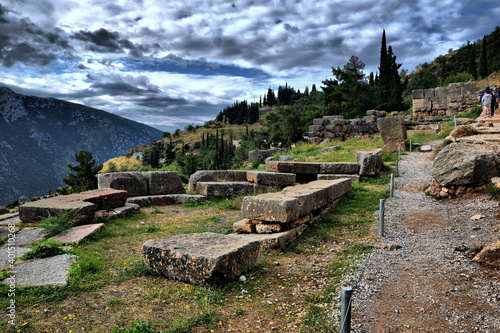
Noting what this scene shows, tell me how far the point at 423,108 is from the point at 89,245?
85.6 feet

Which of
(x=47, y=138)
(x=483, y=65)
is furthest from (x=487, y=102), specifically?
(x=47, y=138)

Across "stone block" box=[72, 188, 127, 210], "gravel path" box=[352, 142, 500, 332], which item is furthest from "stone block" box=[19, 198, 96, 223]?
"gravel path" box=[352, 142, 500, 332]

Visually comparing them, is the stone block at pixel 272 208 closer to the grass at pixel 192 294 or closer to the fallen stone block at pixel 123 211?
the grass at pixel 192 294

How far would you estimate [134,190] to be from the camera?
10219 mm

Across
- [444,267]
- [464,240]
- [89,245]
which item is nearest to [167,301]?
[89,245]

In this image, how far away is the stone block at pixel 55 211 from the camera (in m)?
6.98

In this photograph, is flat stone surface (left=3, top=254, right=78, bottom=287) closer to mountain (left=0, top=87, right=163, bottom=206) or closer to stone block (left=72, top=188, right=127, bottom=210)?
stone block (left=72, top=188, right=127, bottom=210)

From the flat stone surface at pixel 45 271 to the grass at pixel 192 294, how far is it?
0.48 feet

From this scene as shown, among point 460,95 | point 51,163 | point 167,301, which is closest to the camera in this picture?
point 167,301

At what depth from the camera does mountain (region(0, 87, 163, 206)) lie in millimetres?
52250

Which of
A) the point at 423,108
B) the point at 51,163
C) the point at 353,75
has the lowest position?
the point at 51,163

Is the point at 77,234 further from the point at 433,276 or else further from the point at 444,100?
the point at 444,100

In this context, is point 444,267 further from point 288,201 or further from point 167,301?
point 167,301

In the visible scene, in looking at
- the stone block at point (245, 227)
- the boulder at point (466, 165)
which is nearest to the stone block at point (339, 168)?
the boulder at point (466, 165)
